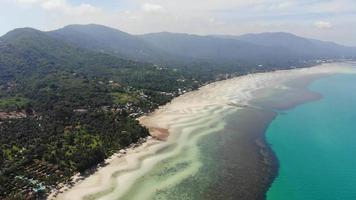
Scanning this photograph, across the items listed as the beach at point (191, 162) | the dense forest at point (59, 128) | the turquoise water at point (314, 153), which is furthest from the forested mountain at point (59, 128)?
the turquoise water at point (314, 153)

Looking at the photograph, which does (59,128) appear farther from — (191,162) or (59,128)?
(191,162)

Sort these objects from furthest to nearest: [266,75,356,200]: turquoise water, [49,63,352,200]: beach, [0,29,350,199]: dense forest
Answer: [0,29,350,199]: dense forest → [266,75,356,200]: turquoise water → [49,63,352,200]: beach

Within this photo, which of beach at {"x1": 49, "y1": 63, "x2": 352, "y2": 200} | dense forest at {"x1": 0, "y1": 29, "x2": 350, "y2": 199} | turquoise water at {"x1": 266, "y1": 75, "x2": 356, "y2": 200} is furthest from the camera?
dense forest at {"x1": 0, "y1": 29, "x2": 350, "y2": 199}

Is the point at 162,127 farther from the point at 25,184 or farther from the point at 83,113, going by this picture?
the point at 25,184

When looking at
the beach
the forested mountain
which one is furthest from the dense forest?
the beach

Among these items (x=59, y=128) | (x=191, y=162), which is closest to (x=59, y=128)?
(x=59, y=128)

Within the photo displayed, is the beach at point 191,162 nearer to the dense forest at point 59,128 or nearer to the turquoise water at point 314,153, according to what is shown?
the turquoise water at point 314,153

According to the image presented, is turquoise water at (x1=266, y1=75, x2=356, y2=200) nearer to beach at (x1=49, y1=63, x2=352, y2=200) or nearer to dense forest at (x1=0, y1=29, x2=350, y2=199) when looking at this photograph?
beach at (x1=49, y1=63, x2=352, y2=200)
